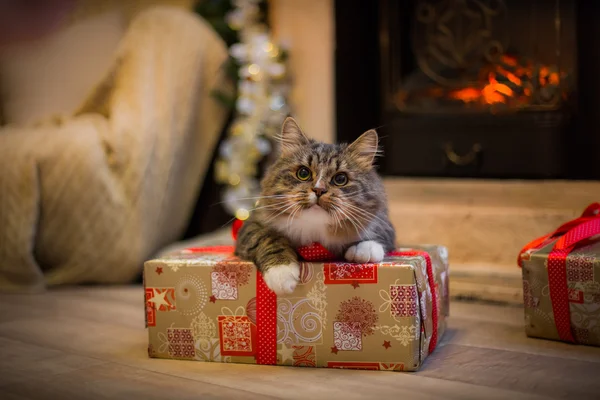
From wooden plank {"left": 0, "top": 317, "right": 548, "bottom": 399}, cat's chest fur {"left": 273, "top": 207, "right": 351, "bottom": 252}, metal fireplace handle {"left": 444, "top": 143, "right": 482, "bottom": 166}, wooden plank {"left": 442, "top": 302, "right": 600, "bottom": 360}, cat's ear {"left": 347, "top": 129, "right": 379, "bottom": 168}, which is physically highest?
cat's ear {"left": 347, "top": 129, "right": 379, "bottom": 168}

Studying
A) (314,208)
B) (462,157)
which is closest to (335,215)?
(314,208)

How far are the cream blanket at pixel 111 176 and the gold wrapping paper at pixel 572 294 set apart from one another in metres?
1.36

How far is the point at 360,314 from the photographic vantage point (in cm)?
153

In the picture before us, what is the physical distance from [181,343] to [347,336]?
0.39 meters

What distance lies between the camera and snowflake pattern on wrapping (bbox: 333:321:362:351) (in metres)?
1.54

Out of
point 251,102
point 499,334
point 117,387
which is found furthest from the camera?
point 251,102

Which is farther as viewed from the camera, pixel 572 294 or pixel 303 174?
pixel 572 294

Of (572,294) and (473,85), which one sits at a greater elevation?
(473,85)

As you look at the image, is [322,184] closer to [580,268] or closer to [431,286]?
[431,286]

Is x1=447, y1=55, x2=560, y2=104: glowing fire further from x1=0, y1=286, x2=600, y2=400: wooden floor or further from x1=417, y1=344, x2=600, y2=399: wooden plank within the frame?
x1=417, y1=344, x2=600, y2=399: wooden plank

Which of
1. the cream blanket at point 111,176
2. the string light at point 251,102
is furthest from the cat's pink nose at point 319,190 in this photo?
the string light at point 251,102

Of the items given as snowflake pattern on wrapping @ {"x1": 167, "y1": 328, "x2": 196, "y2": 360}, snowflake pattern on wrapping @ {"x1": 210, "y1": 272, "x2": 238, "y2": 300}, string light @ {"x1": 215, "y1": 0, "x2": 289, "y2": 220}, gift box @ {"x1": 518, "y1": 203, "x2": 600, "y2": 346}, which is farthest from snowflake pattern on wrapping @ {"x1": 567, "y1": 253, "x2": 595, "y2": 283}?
string light @ {"x1": 215, "y1": 0, "x2": 289, "y2": 220}

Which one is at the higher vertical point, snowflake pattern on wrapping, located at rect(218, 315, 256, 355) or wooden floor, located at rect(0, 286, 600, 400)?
snowflake pattern on wrapping, located at rect(218, 315, 256, 355)

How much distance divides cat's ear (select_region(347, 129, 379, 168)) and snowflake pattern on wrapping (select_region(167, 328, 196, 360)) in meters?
0.54
